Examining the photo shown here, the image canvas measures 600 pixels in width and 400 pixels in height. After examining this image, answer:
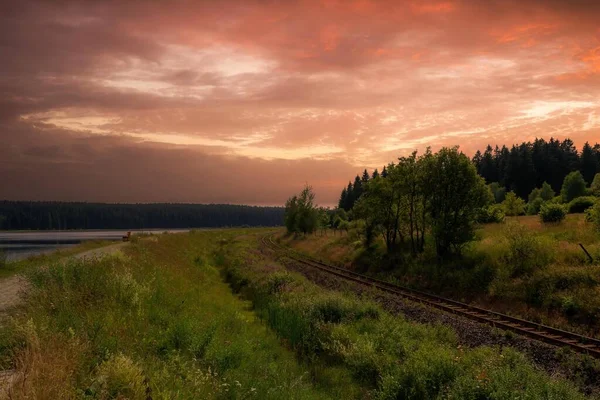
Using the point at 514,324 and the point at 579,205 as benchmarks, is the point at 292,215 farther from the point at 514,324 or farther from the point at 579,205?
the point at 514,324

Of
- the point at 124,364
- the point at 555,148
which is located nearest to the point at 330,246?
the point at 124,364

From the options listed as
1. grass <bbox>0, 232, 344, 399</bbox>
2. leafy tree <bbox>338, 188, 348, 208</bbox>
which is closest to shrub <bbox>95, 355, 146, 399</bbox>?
grass <bbox>0, 232, 344, 399</bbox>

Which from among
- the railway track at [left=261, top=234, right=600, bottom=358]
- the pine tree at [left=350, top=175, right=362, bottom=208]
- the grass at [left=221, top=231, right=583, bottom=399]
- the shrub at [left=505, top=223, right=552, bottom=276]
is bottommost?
the railway track at [left=261, top=234, right=600, bottom=358]

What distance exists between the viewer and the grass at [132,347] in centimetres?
691

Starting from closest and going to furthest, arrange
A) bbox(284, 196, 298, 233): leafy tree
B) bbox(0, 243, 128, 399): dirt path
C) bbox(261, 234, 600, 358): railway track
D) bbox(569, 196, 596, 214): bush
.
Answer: bbox(0, 243, 128, 399): dirt path
bbox(261, 234, 600, 358): railway track
bbox(569, 196, 596, 214): bush
bbox(284, 196, 298, 233): leafy tree

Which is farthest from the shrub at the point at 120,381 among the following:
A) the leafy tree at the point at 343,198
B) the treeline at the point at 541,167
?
the leafy tree at the point at 343,198

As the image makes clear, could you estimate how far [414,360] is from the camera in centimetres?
1102

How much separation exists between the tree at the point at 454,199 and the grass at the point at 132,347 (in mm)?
16614

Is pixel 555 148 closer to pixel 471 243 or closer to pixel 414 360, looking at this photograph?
pixel 471 243

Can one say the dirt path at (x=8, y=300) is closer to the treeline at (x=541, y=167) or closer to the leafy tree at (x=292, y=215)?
the leafy tree at (x=292, y=215)

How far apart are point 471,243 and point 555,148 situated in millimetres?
96509

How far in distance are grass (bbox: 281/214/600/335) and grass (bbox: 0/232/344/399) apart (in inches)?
466

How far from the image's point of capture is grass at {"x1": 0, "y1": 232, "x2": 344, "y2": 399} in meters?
6.91

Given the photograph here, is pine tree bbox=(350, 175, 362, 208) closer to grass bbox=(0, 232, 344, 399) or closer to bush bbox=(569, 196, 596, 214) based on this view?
bush bbox=(569, 196, 596, 214)
